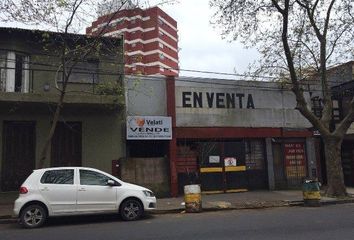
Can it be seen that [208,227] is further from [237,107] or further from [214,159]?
[237,107]

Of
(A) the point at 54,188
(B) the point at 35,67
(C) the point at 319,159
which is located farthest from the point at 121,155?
(C) the point at 319,159

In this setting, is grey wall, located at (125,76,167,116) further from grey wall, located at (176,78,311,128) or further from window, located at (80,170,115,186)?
window, located at (80,170,115,186)

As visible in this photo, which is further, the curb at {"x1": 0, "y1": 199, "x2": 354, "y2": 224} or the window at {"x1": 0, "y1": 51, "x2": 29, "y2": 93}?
the window at {"x1": 0, "y1": 51, "x2": 29, "y2": 93}

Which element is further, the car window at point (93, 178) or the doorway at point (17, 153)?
the doorway at point (17, 153)

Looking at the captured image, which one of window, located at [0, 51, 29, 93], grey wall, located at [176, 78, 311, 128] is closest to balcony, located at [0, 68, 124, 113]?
window, located at [0, 51, 29, 93]

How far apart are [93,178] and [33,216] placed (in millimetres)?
1992

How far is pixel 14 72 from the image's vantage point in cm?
1722

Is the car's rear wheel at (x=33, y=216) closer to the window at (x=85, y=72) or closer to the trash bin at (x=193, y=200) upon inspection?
the trash bin at (x=193, y=200)

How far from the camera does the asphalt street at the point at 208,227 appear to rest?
31.4 ft

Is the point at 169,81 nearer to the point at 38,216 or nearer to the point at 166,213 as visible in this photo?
the point at 166,213

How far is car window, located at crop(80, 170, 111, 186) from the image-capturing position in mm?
12633

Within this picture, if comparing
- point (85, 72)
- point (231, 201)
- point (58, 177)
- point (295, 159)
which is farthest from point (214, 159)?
point (58, 177)

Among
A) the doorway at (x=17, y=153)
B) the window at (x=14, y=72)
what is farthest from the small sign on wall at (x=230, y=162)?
the window at (x=14, y=72)

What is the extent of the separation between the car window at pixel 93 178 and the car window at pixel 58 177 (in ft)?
1.05
